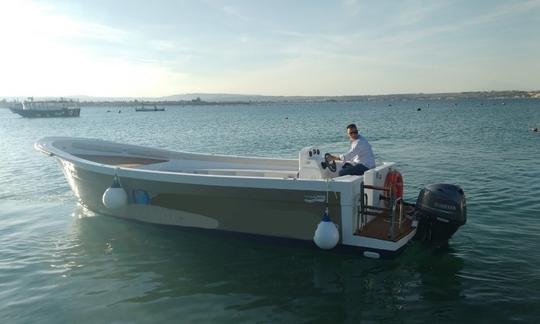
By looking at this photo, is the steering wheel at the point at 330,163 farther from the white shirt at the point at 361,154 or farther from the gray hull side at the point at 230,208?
the gray hull side at the point at 230,208

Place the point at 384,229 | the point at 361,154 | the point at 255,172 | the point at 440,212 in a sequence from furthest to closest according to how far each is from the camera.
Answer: the point at 255,172, the point at 361,154, the point at 384,229, the point at 440,212

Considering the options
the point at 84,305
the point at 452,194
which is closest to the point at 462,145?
the point at 452,194

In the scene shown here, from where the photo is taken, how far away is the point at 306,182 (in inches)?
270

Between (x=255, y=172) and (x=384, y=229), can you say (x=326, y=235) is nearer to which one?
(x=384, y=229)

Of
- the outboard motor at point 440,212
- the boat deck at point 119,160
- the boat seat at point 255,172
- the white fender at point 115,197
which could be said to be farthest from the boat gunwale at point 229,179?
the boat deck at point 119,160

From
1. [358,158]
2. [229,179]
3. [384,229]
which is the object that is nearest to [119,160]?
[229,179]

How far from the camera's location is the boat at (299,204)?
674cm

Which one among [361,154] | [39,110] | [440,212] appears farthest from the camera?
[39,110]

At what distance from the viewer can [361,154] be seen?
7.80m

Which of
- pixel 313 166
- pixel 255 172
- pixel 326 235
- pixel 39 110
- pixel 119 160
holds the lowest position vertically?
pixel 326 235

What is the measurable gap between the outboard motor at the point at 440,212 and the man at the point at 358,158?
1148 mm

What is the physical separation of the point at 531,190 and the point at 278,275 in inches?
343

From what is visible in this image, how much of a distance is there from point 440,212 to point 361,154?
5.71 ft

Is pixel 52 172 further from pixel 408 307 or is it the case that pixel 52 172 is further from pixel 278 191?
pixel 408 307
